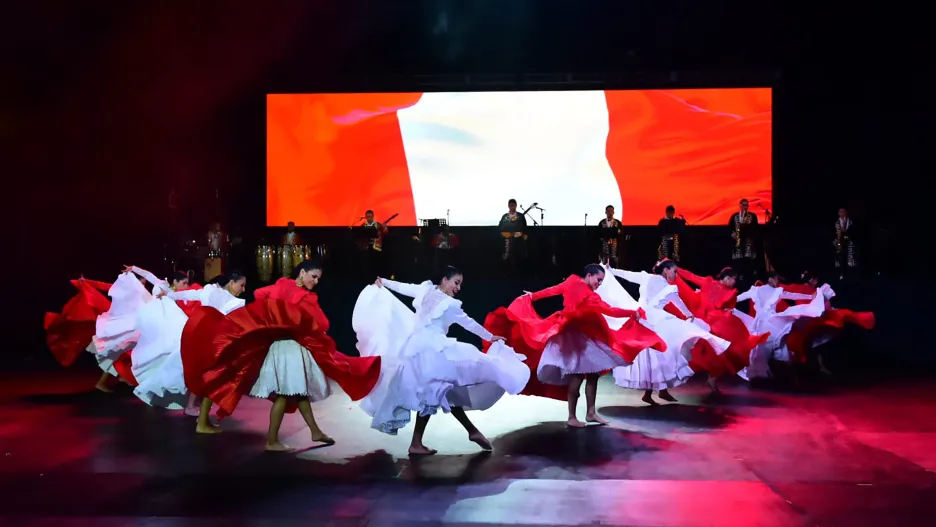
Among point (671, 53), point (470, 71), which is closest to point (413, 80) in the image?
point (470, 71)

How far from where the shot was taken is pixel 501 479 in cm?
465

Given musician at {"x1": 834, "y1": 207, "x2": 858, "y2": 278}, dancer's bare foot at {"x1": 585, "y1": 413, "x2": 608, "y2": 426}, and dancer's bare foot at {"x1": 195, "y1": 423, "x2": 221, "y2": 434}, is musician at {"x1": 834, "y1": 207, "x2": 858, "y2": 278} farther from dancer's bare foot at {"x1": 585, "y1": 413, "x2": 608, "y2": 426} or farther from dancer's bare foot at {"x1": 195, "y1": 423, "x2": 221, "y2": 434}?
dancer's bare foot at {"x1": 195, "y1": 423, "x2": 221, "y2": 434}

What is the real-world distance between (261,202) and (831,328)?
357 inches

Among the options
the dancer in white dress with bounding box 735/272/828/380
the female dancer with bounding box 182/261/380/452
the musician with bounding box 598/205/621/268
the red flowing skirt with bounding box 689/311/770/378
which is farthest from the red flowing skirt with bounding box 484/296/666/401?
the musician with bounding box 598/205/621/268

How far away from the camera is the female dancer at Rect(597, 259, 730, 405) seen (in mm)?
6977

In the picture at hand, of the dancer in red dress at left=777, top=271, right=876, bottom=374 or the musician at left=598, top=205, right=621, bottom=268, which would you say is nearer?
the dancer in red dress at left=777, top=271, right=876, bottom=374

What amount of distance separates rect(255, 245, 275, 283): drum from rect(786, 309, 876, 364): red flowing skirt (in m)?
7.39

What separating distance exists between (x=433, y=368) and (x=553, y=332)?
53.0 inches

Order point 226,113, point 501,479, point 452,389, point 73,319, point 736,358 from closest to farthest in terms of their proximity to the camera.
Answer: point 501,479 → point 452,389 → point 736,358 → point 73,319 → point 226,113

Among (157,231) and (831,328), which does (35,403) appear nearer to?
(157,231)

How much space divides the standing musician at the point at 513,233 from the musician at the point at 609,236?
1.15 meters

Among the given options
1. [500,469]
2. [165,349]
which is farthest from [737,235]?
[165,349]

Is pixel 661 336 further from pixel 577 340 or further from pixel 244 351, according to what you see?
pixel 244 351

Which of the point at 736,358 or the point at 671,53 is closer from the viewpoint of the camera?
the point at 736,358
